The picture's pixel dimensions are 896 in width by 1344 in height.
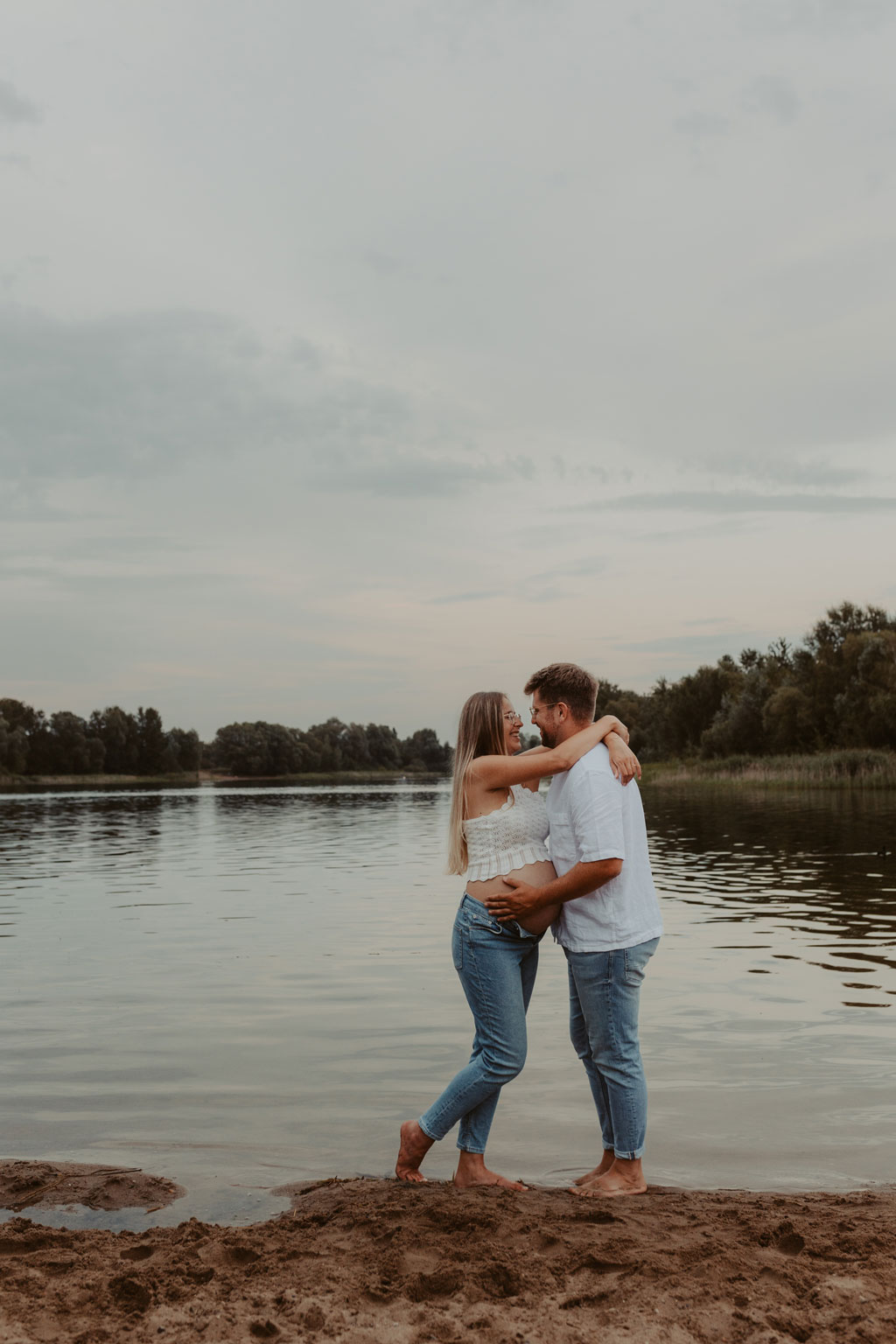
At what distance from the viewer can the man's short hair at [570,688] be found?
5.18 m

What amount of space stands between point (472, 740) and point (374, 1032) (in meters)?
4.87

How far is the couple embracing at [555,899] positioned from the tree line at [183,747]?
4790 inches

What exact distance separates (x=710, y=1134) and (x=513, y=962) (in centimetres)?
232

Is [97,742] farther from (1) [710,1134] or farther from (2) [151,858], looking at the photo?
(1) [710,1134]

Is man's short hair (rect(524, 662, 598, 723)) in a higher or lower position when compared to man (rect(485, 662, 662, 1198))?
higher

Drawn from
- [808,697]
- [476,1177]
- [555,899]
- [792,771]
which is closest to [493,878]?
[555,899]

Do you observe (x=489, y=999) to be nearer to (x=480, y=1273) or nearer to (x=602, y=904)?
(x=602, y=904)

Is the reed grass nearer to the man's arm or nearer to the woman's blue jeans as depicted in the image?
the woman's blue jeans

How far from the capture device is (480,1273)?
158 inches

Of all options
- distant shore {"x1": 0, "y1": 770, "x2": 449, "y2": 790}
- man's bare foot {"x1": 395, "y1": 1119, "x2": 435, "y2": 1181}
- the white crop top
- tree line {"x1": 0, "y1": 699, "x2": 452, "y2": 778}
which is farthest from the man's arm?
tree line {"x1": 0, "y1": 699, "x2": 452, "y2": 778}

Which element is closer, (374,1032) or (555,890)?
(555,890)

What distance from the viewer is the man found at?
4.87m

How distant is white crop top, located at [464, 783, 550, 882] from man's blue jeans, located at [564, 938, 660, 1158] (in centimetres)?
49

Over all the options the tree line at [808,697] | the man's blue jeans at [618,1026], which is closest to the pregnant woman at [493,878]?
the man's blue jeans at [618,1026]
